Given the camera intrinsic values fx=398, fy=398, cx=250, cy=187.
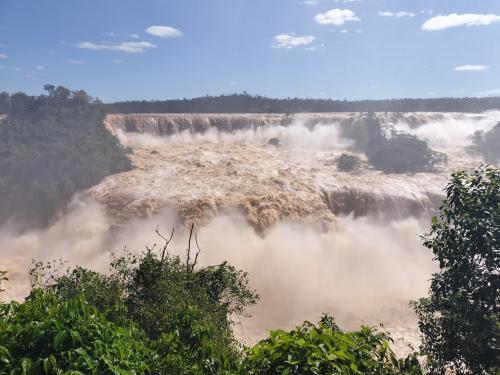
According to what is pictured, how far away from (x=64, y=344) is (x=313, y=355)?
3.18 meters

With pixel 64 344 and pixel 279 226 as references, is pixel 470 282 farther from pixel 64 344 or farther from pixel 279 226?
pixel 279 226

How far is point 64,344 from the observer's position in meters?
5.14

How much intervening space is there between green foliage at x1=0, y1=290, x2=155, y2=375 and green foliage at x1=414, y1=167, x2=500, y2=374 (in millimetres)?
6083

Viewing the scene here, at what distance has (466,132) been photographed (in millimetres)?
54844

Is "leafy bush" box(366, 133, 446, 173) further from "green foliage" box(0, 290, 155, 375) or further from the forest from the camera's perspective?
"green foliage" box(0, 290, 155, 375)

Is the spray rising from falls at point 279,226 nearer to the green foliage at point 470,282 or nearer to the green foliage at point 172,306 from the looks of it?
the green foliage at point 172,306

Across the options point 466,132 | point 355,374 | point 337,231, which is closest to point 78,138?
point 337,231

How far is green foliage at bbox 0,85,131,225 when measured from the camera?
2959 cm

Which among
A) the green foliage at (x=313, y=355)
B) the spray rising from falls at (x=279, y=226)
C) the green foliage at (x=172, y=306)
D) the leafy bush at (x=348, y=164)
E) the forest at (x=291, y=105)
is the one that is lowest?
the spray rising from falls at (x=279, y=226)

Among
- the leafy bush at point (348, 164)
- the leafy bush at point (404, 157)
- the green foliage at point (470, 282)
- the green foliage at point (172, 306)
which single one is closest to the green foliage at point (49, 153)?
the leafy bush at point (348, 164)

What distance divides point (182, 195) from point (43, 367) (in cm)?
2360

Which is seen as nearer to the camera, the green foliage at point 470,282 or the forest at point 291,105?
the green foliage at point 470,282

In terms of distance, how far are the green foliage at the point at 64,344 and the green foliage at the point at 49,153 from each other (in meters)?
26.4

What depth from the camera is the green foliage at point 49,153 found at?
97.1 feet
